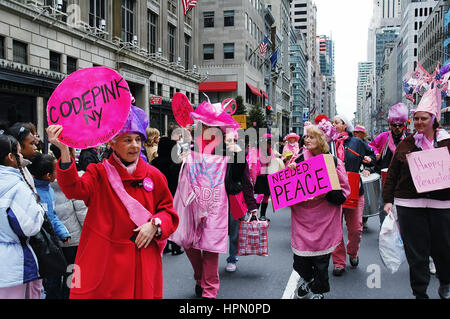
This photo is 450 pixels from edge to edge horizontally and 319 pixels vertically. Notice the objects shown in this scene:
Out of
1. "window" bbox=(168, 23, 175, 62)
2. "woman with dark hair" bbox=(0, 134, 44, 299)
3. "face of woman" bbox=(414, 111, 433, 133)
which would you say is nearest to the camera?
"woman with dark hair" bbox=(0, 134, 44, 299)

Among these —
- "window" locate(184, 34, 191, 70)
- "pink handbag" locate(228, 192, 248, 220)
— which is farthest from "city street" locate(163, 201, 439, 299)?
"window" locate(184, 34, 191, 70)

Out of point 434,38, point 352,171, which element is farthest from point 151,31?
point 434,38

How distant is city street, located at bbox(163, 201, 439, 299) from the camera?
16.1 ft

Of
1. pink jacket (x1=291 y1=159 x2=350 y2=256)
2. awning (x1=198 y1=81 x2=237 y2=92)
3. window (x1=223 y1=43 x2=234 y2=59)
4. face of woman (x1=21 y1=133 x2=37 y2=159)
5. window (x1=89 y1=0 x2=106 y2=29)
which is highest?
window (x1=223 y1=43 x2=234 y2=59)

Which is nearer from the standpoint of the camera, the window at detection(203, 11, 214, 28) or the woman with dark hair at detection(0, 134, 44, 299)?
the woman with dark hair at detection(0, 134, 44, 299)

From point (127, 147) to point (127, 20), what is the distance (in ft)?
84.4

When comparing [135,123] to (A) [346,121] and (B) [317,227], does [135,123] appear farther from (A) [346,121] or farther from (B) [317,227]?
(A) [346,121]

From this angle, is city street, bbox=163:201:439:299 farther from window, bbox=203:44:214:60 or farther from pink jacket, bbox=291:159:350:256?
window, bbox=203:44:214:60

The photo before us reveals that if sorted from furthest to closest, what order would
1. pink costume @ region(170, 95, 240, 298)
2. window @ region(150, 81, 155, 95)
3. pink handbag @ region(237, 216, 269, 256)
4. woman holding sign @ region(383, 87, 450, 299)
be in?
window @ region(150, 81, 155, 95)
pink handbag @ region(237, 216, 269, 256)
pink costume @ region(170, 95, 240, 298)
woman holding sign @ region(383, 87, 450, 299)

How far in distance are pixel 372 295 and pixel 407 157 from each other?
1.72 meters

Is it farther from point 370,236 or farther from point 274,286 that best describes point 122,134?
point 370,236

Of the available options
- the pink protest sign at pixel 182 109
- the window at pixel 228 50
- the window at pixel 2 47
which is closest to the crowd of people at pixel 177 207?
the pink protest sign at pixel 182 109

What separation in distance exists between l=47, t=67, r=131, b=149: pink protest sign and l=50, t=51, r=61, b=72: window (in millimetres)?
17997

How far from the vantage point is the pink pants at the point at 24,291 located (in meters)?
3.13
